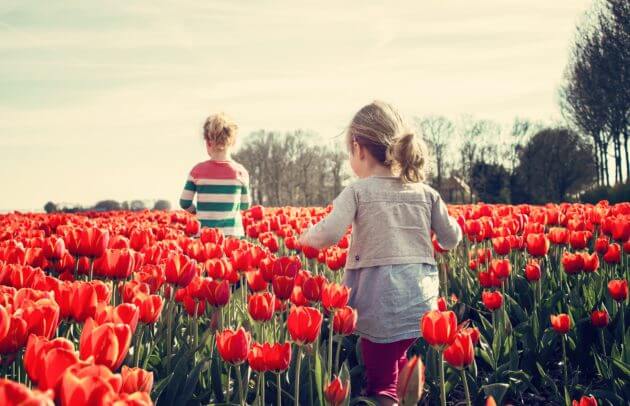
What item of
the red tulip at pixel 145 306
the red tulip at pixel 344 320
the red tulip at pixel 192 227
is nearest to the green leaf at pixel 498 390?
the red tulip at pixel 344 320

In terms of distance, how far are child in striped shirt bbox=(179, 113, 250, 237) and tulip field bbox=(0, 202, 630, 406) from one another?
0.79 m

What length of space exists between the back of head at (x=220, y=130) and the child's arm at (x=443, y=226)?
3272 mm

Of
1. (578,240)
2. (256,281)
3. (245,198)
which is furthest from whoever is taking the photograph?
(245,198)

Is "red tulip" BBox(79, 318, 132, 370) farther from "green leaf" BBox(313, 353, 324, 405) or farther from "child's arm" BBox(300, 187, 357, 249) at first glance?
"child's arm" BBox(300, 187, 357, 249)

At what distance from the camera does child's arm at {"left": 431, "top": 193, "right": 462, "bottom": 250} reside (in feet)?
12.4

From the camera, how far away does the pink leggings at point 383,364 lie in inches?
135

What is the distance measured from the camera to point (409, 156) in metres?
3.51

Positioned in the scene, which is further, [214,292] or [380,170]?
[380,170]

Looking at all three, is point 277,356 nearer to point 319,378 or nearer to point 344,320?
point 319,378

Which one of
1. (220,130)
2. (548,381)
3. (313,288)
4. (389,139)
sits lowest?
(548,381)

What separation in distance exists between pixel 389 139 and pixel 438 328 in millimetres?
1581

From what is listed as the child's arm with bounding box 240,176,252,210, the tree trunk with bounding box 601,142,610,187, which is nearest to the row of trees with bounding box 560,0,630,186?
the tree trunk with bounding box 601,142,610,187

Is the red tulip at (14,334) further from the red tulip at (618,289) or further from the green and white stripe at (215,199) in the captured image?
the green and white stripe at (215,199)

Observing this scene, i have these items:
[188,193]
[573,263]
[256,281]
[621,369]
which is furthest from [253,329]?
[188,193]
